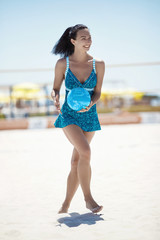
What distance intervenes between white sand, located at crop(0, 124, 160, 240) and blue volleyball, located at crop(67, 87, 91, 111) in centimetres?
81

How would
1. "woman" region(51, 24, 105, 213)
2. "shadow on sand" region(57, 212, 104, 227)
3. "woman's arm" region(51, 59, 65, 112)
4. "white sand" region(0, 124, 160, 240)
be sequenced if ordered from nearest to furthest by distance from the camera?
"white sand" region(0, 124, 160, 240) → "shadow on sand" region(57, 212, 104, 227) → "woman" region(51, 24, 105, 213) → "woman's arm" region(51, 59, 65, 112)

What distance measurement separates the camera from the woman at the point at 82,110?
88.3 inches

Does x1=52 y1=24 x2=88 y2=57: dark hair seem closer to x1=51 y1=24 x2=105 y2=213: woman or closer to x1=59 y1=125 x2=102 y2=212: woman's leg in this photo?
x1=51 y1=24 x2=105 y2=213: woman

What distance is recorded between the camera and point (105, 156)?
Answer: 522 centimetres

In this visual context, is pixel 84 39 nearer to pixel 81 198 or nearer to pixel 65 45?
pixel 65 45

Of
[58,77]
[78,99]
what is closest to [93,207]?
[78,99]

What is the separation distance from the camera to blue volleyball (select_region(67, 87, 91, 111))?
2.19 m

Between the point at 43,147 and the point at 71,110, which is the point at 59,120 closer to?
the point at 71,110

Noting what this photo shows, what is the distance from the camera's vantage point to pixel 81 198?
2875 millimetres

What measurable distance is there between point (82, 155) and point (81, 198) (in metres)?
0.80

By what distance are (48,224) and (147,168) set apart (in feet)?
7.16

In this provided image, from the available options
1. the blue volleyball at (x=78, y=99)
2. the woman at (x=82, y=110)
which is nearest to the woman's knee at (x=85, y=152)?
the woman at (x=82, y=110)

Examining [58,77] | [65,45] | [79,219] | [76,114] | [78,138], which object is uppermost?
[65,45]

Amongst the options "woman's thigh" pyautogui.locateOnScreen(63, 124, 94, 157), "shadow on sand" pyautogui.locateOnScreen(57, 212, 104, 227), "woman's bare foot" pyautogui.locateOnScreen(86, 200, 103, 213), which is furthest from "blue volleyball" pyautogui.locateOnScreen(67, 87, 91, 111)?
"shadow on sand" pyautogui.locateOnScreen(57, 212, 104, 227)
